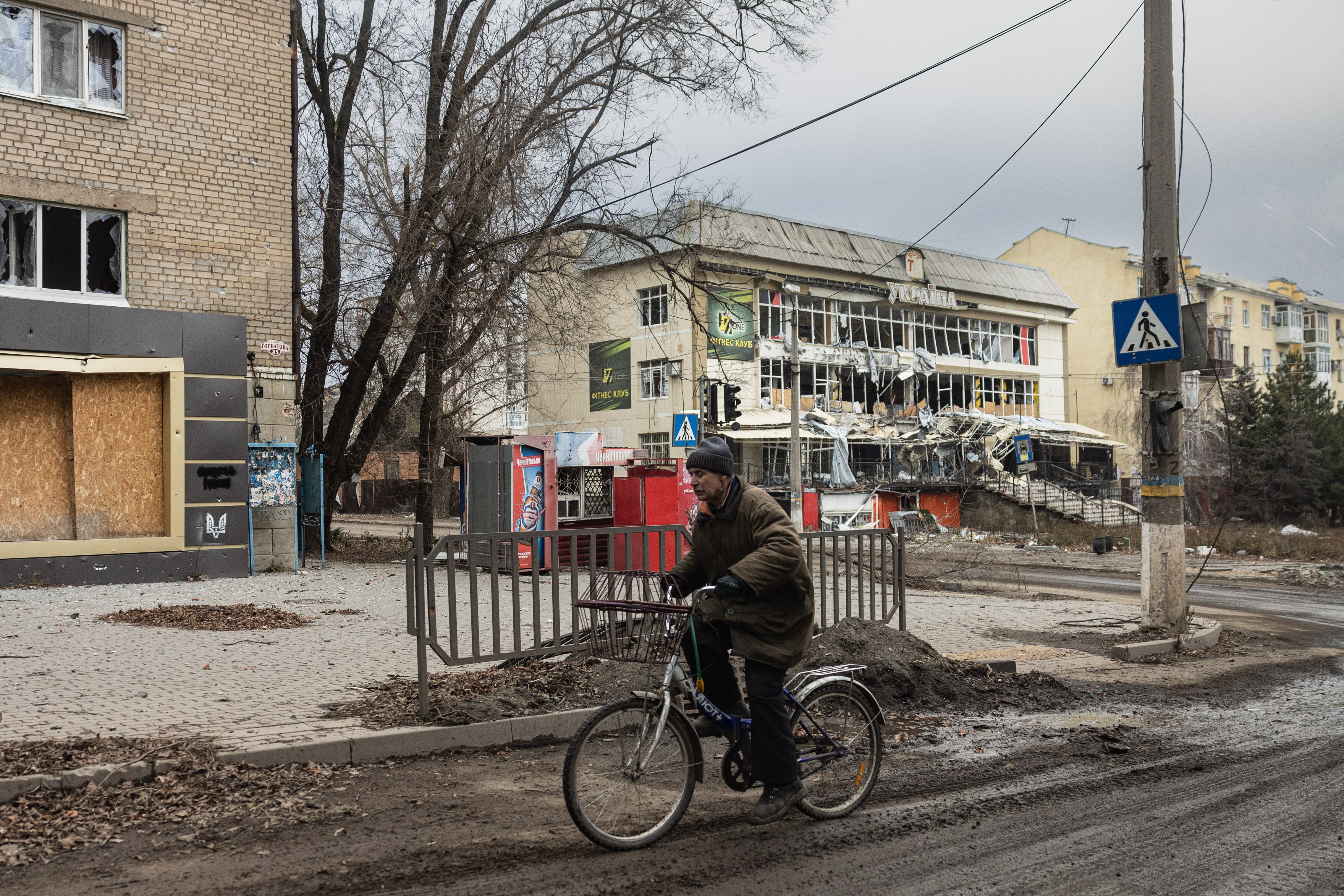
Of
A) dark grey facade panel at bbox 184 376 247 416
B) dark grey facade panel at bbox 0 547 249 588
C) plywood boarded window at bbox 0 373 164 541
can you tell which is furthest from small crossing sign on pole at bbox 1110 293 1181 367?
plywood boarded window at bbox 0 373 164 541

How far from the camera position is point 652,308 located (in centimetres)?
4269

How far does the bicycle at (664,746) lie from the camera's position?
4.45 metres

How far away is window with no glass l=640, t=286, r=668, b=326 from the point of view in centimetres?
4156

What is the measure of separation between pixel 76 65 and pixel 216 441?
596 centimetres

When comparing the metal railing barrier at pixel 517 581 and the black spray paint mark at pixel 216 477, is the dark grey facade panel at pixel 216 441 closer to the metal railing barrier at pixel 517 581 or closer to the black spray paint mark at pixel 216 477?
the black spray paint mark at pixel 216 477

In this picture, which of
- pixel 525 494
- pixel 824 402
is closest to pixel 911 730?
pixel 525 494

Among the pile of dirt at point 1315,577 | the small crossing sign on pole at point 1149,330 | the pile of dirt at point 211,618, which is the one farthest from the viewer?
the pile of dirt at point 1315,577

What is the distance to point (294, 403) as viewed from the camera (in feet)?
56.9

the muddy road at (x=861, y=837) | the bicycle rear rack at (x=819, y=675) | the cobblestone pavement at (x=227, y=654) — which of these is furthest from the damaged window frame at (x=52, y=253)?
the bicycle rear rack at (x=819, y=675)

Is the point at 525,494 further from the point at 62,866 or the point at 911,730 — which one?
the point at 62,866

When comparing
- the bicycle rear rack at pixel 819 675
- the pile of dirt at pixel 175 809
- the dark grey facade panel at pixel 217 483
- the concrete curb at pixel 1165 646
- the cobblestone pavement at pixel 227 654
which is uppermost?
the dark grey facade panel at pixel 217 483

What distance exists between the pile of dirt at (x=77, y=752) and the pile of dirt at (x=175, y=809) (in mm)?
46

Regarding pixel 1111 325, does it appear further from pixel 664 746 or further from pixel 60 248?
pixel 664 746

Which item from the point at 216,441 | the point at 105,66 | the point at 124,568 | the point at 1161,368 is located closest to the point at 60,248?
the point at 105,66
